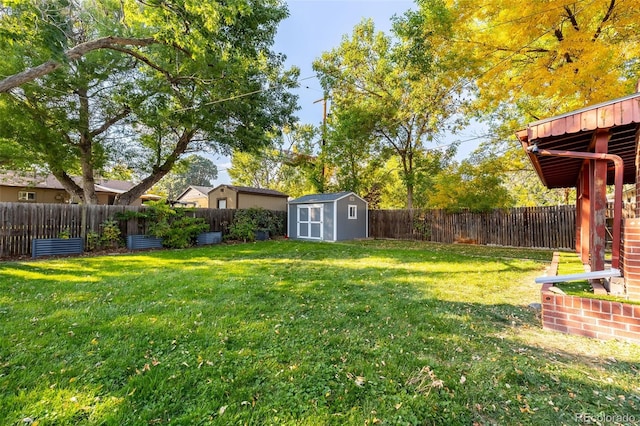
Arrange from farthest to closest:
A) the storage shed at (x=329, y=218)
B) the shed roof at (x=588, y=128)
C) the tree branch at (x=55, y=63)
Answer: the storage shed at (x=329, y=218)
the tree branch at (x=55, y=63)
the shed roof at (x=588, y=128)

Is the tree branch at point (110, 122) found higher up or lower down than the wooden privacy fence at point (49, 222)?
higher up

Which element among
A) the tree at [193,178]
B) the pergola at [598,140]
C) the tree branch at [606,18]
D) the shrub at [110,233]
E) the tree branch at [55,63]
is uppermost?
the tree at [193,178]

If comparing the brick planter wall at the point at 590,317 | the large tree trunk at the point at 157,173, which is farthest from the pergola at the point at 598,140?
the large tree trunk at the point at 157,173

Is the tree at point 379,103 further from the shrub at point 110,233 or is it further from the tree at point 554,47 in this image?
the shrub at point 110,233

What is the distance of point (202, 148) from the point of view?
505 inches

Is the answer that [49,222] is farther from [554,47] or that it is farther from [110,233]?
[554,47]

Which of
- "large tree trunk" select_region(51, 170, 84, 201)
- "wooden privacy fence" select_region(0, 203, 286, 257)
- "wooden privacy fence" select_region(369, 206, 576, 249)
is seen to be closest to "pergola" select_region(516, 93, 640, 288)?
"wooden privacy fence" select_region(369, 206, 576, 249)

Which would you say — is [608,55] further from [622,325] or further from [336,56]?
[336,56]

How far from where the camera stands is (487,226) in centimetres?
1183

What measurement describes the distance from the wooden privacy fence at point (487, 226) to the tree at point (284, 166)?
7510 mm

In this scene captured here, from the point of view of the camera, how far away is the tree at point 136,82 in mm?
6277

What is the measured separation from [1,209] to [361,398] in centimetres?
1048

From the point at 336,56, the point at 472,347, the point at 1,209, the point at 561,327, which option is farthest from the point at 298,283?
the point at 336,56

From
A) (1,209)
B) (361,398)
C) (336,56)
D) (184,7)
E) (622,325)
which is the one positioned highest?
(336,56)
